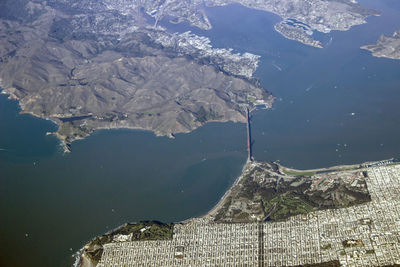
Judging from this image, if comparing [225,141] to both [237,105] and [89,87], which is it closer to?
[237,105]

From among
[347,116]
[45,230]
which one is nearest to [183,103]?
[347,116]

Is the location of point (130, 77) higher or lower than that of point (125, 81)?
lower

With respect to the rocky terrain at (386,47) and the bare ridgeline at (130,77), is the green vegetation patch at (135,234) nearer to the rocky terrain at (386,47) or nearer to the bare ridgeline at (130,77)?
the bare ridgeline at (130,77)

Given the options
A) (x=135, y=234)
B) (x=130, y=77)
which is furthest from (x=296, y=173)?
(x=130, y=77)

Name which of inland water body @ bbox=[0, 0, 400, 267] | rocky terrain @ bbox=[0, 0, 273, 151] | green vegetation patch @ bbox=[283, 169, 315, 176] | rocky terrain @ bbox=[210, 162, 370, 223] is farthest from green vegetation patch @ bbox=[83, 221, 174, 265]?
rocky terrain @ bbox=[0, 0, 273, 151]

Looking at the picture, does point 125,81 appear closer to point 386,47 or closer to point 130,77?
point 130,77

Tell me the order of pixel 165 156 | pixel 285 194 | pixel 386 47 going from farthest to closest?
pixel 386 47 → pixel 165 156 → pixel 285 194

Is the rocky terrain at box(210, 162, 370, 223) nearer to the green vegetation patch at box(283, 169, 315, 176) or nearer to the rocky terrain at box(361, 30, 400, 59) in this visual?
the green vegetation patch at box(283, 169, 315, 176)
